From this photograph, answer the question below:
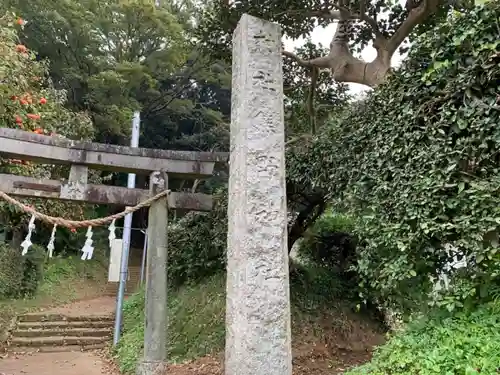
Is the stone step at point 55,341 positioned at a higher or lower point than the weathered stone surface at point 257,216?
lower

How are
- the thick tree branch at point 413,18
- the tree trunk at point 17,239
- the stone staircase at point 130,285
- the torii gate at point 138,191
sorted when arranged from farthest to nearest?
1. the stone staircase at point 130,285
2. the tree trunk at point 17,239
3. the thick tree branch at point 413,18
4. the torii gate at point 138,191

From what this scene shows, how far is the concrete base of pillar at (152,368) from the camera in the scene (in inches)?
210

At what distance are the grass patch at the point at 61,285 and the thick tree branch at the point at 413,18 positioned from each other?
9.98 meters

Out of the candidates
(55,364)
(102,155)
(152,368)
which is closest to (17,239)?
(55,364)

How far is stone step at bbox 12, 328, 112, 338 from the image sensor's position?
954cm

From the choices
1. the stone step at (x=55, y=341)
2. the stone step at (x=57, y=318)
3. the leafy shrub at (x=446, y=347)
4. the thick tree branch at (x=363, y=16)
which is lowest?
the stone step at (x=55, y=341)

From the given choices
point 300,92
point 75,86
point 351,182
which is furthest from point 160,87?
point 351,182

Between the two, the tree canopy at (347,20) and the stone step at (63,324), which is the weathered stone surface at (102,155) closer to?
the tree canopy at (347,20)

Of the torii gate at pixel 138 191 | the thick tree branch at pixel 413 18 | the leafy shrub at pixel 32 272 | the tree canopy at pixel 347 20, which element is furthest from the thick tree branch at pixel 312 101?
the leafy shrub at pixel 32 272

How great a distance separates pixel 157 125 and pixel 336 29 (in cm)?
1449

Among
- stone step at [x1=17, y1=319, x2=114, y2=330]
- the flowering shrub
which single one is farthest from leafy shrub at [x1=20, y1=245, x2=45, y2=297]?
the flowering shrub

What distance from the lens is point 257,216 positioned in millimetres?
3176

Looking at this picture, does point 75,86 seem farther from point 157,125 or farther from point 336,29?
point 336,29

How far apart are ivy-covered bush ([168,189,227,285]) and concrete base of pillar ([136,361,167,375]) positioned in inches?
93.2
